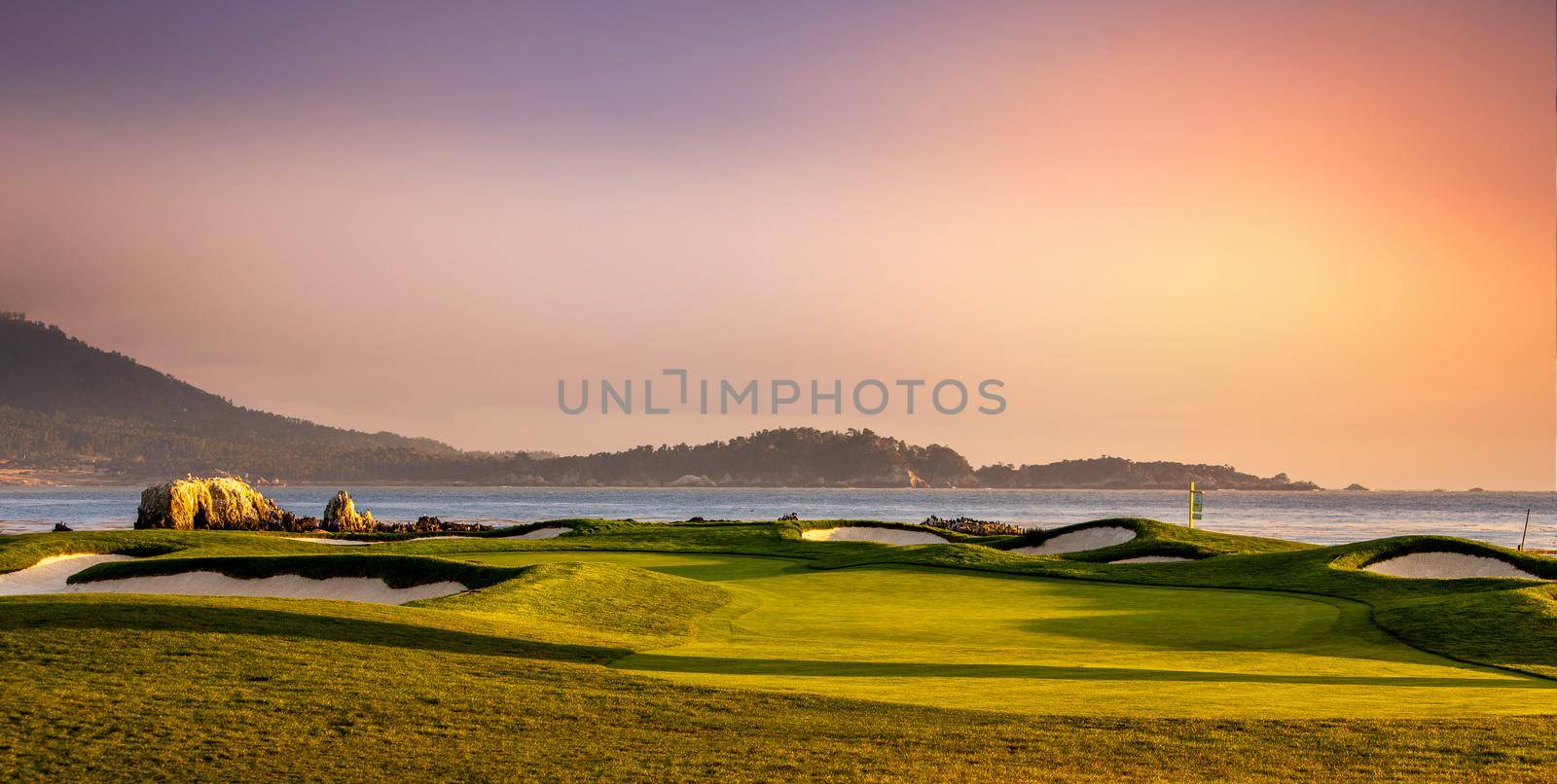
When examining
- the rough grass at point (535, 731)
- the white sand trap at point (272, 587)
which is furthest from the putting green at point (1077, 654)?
the white sand trap at point (272, 587)

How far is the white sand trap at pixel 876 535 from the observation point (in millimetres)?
42938

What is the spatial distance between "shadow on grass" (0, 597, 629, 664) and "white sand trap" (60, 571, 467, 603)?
26.7 feet

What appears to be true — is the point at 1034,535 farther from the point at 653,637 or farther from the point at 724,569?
the point at 653,637

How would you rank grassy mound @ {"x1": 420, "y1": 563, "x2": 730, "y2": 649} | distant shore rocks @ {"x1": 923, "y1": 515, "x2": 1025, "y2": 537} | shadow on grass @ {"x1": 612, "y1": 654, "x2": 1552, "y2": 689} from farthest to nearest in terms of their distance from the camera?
distant shore rocks @ {"x1": 923, "y1": 515, "x2": 1025, "y2": 537} → grassy mound @ {"x1": 420, "y1": 563, "x2": 730, "y2": 649} → shadow on grass @ {"x1": 612, "y1": 654, "x2": 1552, "y2": 689}

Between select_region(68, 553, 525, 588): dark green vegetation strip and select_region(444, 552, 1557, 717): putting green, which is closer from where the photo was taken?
select_region(444, 552, 1557, 717): putting green

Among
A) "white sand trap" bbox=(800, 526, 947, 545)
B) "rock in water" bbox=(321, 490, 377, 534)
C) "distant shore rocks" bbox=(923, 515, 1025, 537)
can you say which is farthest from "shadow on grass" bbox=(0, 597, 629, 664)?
"distant shore rocks" bbox=(923, 515, 1025, 537)

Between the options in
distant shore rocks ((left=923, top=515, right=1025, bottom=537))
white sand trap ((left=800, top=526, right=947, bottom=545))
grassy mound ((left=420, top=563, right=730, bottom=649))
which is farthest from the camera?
distant shore rocks ((left=923, top=515, right=1025, bottom=537))

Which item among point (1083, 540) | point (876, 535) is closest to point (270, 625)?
point (1083, 540)

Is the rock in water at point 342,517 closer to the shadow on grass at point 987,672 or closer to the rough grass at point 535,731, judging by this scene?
the rough grass at point 535,731

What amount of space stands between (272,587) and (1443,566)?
25.2 metres

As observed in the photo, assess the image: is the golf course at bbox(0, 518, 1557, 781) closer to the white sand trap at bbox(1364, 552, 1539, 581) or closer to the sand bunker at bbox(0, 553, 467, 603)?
the sand bunker at bbox(0, 553, 467, 603)

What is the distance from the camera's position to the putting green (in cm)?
1112

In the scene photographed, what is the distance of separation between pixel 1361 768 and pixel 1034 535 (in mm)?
31068

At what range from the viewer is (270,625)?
12750 millimetres
